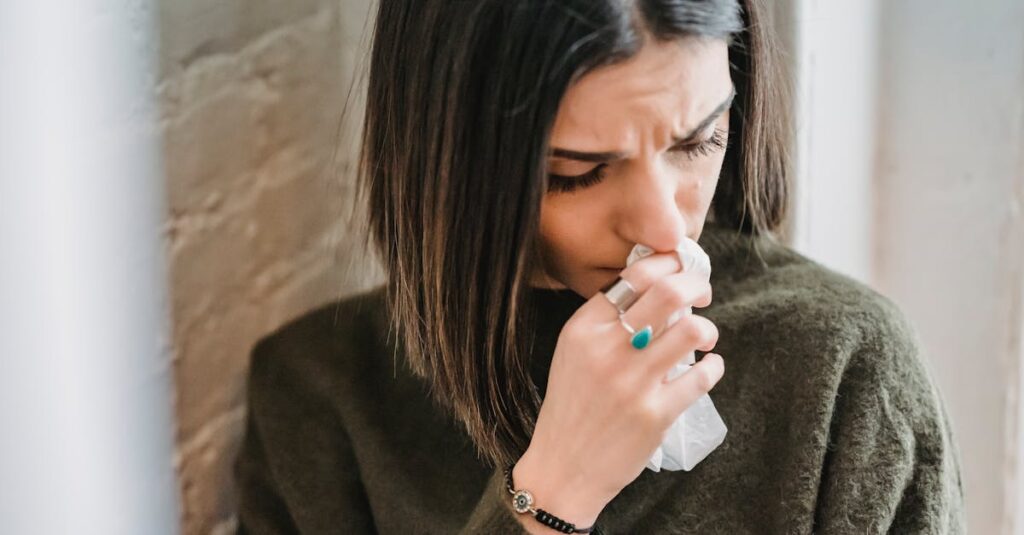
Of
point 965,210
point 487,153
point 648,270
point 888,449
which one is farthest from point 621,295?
point 965,210

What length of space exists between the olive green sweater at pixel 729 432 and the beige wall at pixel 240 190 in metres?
0.05

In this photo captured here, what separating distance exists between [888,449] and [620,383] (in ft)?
0.83

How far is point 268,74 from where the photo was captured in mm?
1102

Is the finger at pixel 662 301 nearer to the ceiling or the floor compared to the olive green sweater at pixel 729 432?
nearer to the ceiling

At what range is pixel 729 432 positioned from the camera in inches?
36.9

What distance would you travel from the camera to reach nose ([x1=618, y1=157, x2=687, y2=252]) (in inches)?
29.6

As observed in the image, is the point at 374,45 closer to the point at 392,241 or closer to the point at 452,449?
the point at 392,241

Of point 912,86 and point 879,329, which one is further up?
point 912,86

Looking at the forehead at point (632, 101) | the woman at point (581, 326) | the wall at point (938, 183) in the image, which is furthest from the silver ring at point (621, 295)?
the wall at point (938, 183)

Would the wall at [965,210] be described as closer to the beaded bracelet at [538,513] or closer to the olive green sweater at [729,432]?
the olive green sweater at [729,432]

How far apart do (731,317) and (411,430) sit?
326 millimetres

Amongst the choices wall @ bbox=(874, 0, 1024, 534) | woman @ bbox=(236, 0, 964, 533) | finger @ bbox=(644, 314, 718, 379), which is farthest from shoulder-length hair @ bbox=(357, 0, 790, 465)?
wall @ bbox=(874, 0, 1024, 534)

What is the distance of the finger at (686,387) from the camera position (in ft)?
2.60

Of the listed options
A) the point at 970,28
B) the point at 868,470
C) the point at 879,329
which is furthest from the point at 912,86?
the point at 868,470
